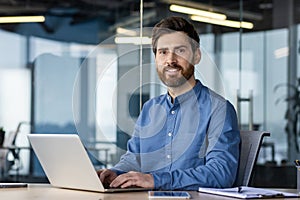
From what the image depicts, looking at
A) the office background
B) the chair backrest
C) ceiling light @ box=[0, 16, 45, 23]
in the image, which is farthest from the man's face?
ceiling light @ box=[0, 16, 45, 23]

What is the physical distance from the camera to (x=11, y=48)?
27.8 ft

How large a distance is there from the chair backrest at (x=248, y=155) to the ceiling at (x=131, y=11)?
4.81m

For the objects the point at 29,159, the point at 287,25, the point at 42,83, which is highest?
the point at 287,25

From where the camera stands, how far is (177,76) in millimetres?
3006

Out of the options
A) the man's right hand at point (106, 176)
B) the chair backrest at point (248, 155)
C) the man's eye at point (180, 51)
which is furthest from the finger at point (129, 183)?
the man's eye at point (180, 51)

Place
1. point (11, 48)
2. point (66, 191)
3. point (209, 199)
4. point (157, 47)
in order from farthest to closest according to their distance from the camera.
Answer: point (11, 48)
point (157, 47)
point (66, 191)
point (209, 199)

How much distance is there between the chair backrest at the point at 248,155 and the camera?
3.00 meters

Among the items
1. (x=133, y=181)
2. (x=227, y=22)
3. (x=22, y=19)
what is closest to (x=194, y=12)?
(x=227, y=22)

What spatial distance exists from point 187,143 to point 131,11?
5294 mm

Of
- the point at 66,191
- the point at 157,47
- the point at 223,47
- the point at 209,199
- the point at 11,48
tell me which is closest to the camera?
the point at 209,199

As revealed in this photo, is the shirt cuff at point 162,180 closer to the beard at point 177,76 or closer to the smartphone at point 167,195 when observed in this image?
the smartphone at point 167,195

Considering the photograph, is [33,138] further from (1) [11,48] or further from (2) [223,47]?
(1) [11,48]

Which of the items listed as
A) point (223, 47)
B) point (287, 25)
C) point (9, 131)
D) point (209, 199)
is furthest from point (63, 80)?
point (209, 199)

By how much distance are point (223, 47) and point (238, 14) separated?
352 mm
